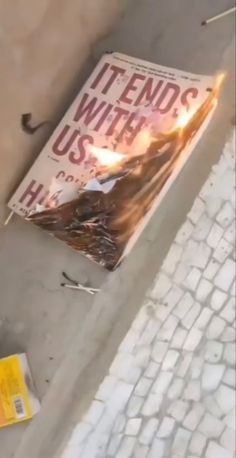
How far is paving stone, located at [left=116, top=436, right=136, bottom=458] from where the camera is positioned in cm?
113

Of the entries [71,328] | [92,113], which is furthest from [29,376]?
[92,113]

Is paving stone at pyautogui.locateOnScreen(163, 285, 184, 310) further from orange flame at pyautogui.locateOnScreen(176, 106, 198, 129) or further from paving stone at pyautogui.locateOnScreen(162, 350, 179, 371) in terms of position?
orange flame at pyautogui.locateOnScreen(176, 106, 198, 129)

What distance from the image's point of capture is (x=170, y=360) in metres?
1.22

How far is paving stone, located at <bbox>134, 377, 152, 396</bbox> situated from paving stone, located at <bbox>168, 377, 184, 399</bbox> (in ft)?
0.15

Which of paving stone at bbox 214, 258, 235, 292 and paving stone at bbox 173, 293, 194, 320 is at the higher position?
paving stone at bbox 214, 258, 235, 292

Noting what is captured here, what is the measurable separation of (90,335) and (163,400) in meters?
0.21

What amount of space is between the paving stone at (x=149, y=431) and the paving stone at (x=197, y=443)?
0.06m

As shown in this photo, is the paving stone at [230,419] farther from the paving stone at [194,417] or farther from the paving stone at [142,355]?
the paving stone at [142,355]

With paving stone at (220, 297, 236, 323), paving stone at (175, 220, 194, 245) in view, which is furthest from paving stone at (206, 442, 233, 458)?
paving stone at (175, 220, 194, 245)

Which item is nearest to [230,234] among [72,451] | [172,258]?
[172,258]

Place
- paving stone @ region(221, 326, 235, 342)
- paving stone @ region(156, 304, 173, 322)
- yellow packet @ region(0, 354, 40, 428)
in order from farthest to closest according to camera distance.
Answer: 1. paving stone @ region(221, 326, 235, 342)
2. paving stone @ region(156, 304, 173, 322)
3. yellow packet @ region(0, 354, 40, 428)

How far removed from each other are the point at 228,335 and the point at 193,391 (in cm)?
12

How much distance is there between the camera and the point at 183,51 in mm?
1181

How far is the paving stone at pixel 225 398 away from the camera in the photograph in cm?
126
